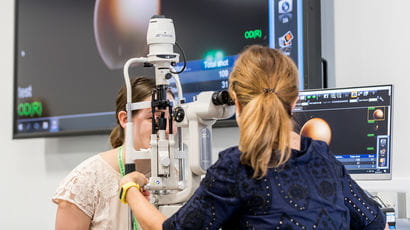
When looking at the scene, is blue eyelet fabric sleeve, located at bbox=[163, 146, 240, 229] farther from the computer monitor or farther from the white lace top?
the computer monitor

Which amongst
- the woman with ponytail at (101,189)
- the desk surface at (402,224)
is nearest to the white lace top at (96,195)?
the woman with ponytail at (101,189)

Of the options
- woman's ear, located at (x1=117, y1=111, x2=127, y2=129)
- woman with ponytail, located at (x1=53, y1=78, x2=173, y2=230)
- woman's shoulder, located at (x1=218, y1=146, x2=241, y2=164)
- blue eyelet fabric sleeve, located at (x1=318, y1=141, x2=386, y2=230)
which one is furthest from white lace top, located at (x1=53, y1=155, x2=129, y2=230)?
blue eyelet fabric sleeve, located at (x1=318, y1=141, x2=386, y2=230)

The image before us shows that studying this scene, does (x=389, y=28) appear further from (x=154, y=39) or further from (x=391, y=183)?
(x=154, y=39)

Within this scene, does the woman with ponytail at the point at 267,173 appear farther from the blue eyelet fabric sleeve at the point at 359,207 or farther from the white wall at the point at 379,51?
the white wall at the point at 379,51

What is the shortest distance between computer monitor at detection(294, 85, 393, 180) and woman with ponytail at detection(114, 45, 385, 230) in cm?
67

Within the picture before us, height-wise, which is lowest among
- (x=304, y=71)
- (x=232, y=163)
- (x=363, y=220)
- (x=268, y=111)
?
(x=363, y=220)

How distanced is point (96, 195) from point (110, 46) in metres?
1.36

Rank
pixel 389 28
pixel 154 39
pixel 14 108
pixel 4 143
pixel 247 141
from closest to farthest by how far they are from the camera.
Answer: pixel 247 141
pixel 154 39
pixel 389 28
pixel 14 108
pixel 4 143

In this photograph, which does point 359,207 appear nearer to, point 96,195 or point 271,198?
point 271,198

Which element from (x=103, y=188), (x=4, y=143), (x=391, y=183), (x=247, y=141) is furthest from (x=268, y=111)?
(x=4, y=143)

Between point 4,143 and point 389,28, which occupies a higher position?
point 389,28

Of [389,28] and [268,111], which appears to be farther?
[389,28]

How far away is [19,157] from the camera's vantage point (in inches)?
140

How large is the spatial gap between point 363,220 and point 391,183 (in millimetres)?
778
